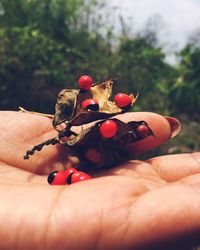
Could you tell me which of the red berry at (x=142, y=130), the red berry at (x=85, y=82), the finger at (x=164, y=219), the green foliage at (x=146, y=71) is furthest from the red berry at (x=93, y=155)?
the green foliage at (x=146, y=71)

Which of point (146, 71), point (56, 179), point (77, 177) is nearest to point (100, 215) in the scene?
point (77, 177)

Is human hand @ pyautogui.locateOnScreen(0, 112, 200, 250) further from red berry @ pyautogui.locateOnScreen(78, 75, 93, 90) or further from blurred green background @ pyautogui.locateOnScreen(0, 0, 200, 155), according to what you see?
blurred green background @ pyautogui.locateOnScreen(0, 0, 200, 155)

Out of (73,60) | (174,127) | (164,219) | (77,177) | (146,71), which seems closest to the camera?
(164,219)

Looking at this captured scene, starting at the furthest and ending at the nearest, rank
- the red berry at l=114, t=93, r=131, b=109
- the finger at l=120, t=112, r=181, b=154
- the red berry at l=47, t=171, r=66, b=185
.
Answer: the finger at l=120, t=112, r=181, b=154 → the red berry at l=114, t=93, r=131, b=109 → the red berry at l=47, t=171, r=66, b=185

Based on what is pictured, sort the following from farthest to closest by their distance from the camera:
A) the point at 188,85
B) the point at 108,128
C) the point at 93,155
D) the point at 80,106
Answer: the point at 188,85 → the point at 80,106 → the point at 93,155 → the point at 108,128

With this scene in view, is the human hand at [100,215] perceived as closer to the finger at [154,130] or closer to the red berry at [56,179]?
the red berry at [56,179]

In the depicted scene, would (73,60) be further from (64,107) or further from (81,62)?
(64,107)

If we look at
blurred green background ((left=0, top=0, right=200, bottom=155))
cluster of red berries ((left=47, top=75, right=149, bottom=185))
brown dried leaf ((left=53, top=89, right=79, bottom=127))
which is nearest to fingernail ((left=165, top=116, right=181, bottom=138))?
cluster of red berries ((left=47, top=75, right=149, bottom=185))
